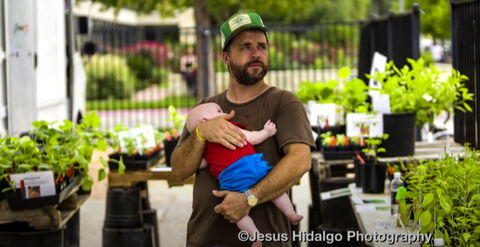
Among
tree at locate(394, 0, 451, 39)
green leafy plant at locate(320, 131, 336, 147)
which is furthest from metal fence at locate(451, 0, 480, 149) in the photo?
tree at locate(394, 0, 451, 39)

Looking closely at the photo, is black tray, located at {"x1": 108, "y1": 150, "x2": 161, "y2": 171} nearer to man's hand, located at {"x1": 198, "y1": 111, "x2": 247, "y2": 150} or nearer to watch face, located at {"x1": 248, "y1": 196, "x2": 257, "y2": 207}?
man's hand, located at {"x1": 198, "y1": 111, "x2": 247, "y2": 150}

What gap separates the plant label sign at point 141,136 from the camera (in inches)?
194

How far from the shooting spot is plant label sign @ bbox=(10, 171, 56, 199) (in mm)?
3885

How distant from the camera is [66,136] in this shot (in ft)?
14.3

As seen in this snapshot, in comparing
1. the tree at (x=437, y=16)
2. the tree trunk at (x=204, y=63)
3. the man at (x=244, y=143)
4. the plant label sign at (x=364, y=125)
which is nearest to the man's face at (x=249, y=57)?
the man at (x=244, y=143)

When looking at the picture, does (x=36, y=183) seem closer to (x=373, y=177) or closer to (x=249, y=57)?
(x=249, y=57)

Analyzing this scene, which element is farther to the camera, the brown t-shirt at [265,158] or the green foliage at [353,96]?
the green foliage at [353,96]

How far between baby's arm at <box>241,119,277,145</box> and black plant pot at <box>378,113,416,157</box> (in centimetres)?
216

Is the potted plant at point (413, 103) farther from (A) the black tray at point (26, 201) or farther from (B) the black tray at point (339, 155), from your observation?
(A) the black tray at point (26, 201)

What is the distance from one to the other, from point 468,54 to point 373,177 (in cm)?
122

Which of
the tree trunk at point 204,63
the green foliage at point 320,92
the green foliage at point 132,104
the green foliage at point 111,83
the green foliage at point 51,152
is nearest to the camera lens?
the green foliage at point 51,152

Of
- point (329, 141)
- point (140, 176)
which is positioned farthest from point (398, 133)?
point (140, 176)

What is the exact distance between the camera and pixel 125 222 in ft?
16.6

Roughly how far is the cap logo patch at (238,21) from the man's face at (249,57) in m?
0.04
